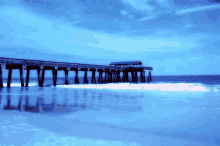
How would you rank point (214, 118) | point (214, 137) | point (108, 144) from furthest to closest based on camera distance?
point (214, 118) < point (214, 137) < point (108, 144)

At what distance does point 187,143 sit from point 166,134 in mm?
762

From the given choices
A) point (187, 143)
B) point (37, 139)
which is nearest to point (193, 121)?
point (187, 143)

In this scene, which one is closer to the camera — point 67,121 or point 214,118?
point 67,121

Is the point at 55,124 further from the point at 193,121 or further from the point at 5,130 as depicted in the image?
the point at 193,121

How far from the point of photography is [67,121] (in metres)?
6.95

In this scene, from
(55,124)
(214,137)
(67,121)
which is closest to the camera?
(214,137)

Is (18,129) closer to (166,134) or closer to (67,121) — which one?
(67,121)

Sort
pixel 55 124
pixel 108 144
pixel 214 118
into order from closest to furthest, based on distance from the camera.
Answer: pixel 108 144 → pixel 55 124 → pixel 214 118

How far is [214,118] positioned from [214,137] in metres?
Answer: 2.44

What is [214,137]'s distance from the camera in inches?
206

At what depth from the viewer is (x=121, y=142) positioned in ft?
16.0

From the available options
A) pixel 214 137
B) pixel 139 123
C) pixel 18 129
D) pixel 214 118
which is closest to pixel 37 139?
pixel 18 129

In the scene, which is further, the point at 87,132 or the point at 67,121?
the point at 67,121

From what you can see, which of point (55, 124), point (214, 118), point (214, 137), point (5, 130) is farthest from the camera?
point (214, 118)
